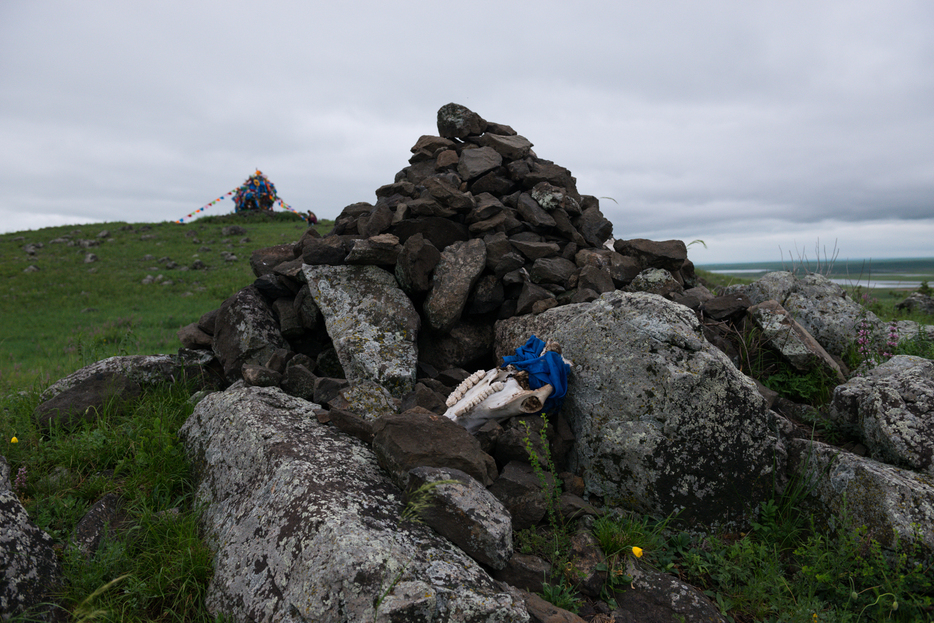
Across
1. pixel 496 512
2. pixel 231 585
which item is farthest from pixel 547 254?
pixel 231 585

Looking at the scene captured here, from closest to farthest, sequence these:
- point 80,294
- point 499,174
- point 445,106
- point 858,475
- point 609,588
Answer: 1. point 609,588
2. point 858,475
3. point 499,174
4. point 445,106
5. point 80,294

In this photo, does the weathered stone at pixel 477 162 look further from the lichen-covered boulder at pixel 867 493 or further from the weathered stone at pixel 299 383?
the lichen-covered boulder at pixel 867 493

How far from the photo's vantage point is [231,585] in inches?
138

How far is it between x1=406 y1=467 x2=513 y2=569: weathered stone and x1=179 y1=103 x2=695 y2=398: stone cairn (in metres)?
2.26

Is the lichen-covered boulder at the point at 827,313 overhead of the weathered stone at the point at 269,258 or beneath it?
beneath

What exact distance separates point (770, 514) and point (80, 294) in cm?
2135

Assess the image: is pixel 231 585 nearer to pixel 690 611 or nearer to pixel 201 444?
pixel 201 444

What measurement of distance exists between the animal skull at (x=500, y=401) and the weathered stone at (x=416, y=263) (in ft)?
6.25

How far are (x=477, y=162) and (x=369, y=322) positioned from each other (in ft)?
11.8

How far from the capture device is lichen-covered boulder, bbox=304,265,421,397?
19.5 feet

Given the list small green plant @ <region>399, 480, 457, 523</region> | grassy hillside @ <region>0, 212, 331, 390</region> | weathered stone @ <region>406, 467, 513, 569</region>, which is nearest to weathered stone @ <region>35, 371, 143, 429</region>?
grassy hillside @ <region>0, 212, 331, 390</region>

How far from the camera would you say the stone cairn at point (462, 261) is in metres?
6.63

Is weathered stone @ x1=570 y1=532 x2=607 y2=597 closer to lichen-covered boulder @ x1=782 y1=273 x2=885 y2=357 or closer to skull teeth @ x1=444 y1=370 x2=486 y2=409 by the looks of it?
skull teeth @ x1=444 y1=370 x2=486 y2=409

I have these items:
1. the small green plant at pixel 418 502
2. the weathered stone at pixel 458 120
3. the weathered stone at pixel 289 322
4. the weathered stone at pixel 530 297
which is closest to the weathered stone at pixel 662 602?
the small green plant at pixel 418 502
